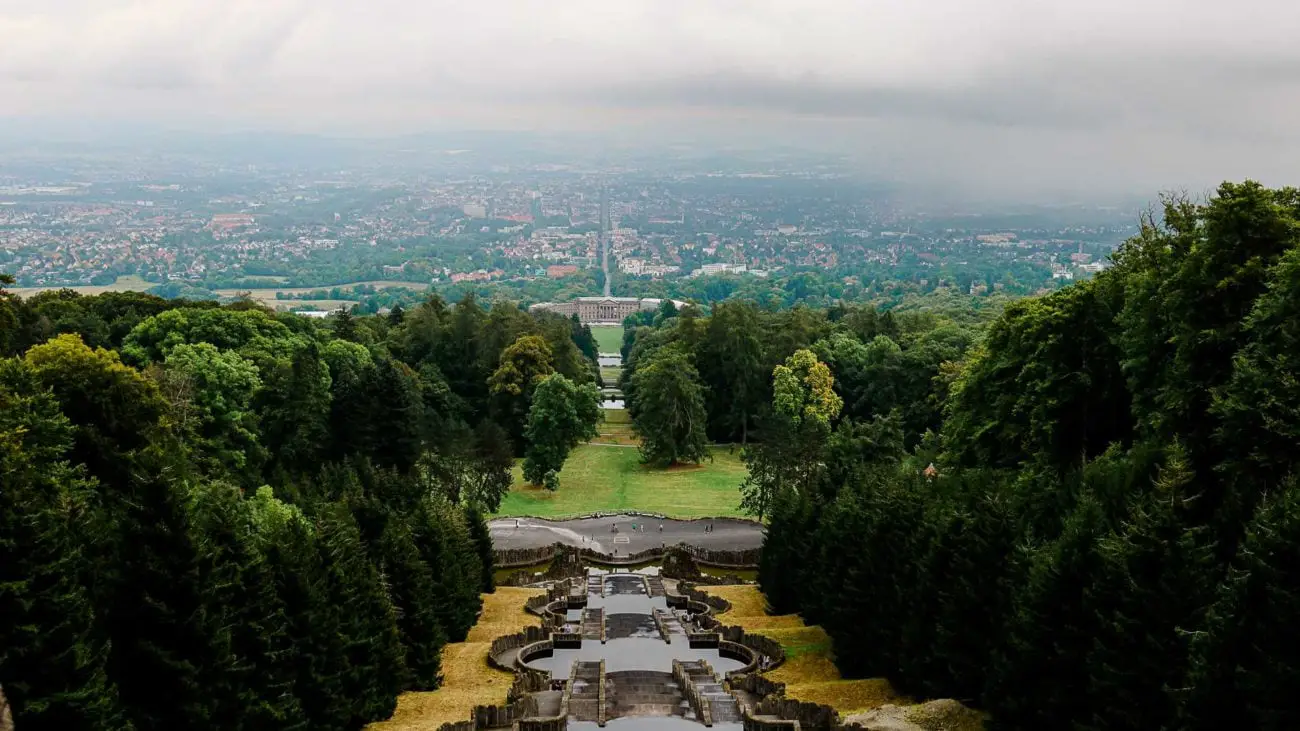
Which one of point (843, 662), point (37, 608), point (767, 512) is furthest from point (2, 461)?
point (767, 512)

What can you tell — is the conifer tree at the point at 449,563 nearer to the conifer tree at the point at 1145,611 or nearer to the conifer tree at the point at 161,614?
the conifer tree at the point at 161,614

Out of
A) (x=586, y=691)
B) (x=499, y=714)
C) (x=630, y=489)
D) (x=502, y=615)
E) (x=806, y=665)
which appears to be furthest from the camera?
(x=630, y=489)

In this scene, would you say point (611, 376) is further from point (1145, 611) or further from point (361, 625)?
point (1145, 611)

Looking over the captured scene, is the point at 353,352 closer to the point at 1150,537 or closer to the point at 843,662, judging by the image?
the point at 843,662

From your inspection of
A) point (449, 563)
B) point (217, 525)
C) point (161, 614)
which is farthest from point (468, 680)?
point (161, 614)

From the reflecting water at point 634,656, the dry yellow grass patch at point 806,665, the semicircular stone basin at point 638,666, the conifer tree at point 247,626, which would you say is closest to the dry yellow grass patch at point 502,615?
the semicircular stone basin at point 638,666
